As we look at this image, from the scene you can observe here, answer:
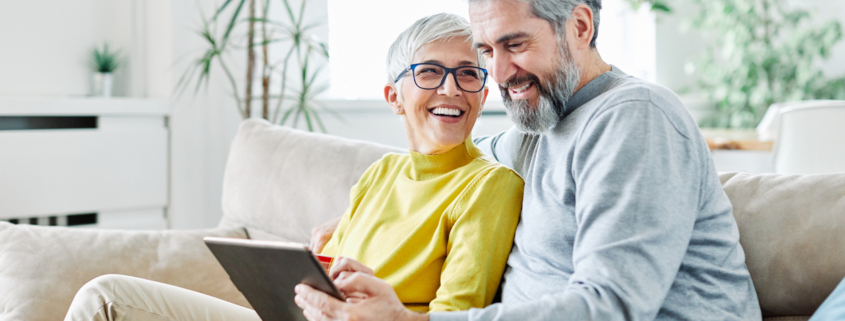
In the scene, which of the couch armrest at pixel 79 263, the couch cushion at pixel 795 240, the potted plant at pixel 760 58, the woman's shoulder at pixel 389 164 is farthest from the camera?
the potted plant at pixel 760 58

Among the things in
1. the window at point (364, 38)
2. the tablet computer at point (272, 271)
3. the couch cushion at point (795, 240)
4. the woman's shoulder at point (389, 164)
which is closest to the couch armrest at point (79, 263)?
the woman's shoulder at point (389, 164)

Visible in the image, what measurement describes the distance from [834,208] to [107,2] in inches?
113

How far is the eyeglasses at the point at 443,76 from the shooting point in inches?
47.9

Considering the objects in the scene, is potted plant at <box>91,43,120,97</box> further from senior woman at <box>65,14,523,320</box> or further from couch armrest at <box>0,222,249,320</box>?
senior woman at <box>65,14,523,320</box>

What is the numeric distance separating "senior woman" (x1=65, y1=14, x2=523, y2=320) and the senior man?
0.07 meters

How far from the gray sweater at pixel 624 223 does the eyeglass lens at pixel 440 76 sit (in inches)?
7.6

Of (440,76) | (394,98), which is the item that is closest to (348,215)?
(394,98)

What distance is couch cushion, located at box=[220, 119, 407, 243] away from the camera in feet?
5.67

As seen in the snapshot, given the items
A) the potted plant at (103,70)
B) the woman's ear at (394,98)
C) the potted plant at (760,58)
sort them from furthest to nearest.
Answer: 1. the potted plant at (760,58)
2. the potted plant at (103,70)
3. the woman's ear at (394,98)

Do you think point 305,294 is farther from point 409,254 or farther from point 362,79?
point 362,79

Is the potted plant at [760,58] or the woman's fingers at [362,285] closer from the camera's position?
the woman's fingers at [362,285]

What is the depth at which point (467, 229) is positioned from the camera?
1103mm

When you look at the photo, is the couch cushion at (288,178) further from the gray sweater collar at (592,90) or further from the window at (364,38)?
the window at (364,38)

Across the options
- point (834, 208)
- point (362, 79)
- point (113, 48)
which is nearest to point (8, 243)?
point (113, 48)
